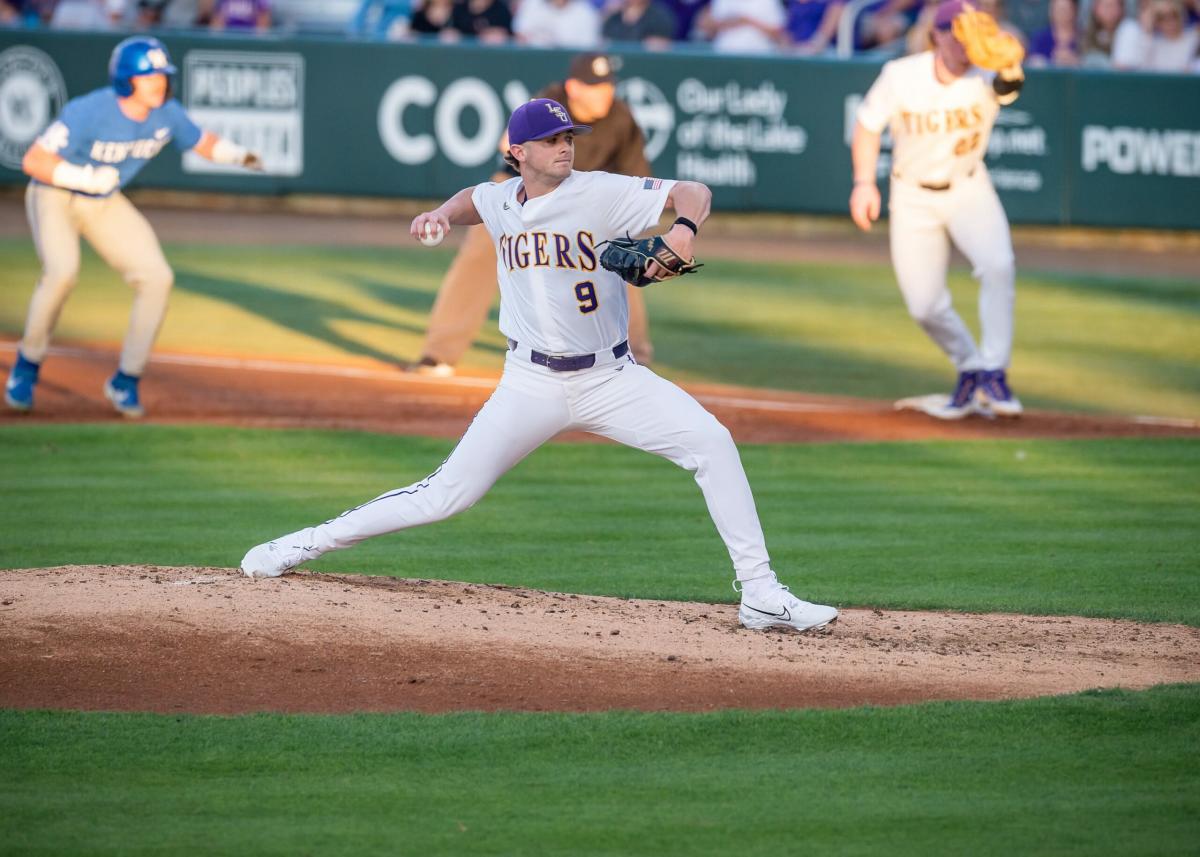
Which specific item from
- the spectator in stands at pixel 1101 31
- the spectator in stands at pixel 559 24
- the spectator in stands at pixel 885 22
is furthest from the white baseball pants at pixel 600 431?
the spectator in stands at pixel 559 24

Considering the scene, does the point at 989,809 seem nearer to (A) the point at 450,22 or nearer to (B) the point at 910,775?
(B) the point at 910,775

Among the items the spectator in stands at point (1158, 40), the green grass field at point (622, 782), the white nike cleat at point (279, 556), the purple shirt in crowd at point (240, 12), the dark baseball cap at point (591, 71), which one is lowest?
the green grass field at point (622, 782)

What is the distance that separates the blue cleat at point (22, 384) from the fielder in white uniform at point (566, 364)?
5.82 m

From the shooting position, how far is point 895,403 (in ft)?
41.7

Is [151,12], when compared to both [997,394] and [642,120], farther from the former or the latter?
[997,394]

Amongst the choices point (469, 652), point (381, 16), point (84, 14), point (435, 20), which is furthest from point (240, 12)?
point (469, 652)

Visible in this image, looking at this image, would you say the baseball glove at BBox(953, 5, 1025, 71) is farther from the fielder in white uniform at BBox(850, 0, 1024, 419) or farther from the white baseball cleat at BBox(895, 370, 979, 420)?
the white baseball cleat at BBox(895, 370, 979, 420)

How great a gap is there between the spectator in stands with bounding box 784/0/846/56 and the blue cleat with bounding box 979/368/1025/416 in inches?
416

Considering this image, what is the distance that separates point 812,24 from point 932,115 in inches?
437

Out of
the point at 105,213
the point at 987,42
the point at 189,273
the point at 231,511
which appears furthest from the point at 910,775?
the point at 189,273

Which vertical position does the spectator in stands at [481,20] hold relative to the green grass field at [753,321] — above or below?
above

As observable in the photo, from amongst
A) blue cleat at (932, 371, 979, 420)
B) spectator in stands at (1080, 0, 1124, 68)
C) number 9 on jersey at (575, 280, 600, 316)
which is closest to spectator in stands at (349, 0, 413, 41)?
spectator in stands at (1080, 0, 1124, 68)

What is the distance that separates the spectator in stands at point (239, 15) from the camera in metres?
22.8

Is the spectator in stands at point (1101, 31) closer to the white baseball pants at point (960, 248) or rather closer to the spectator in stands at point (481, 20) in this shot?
the spectator in stands at point (481, 20)
